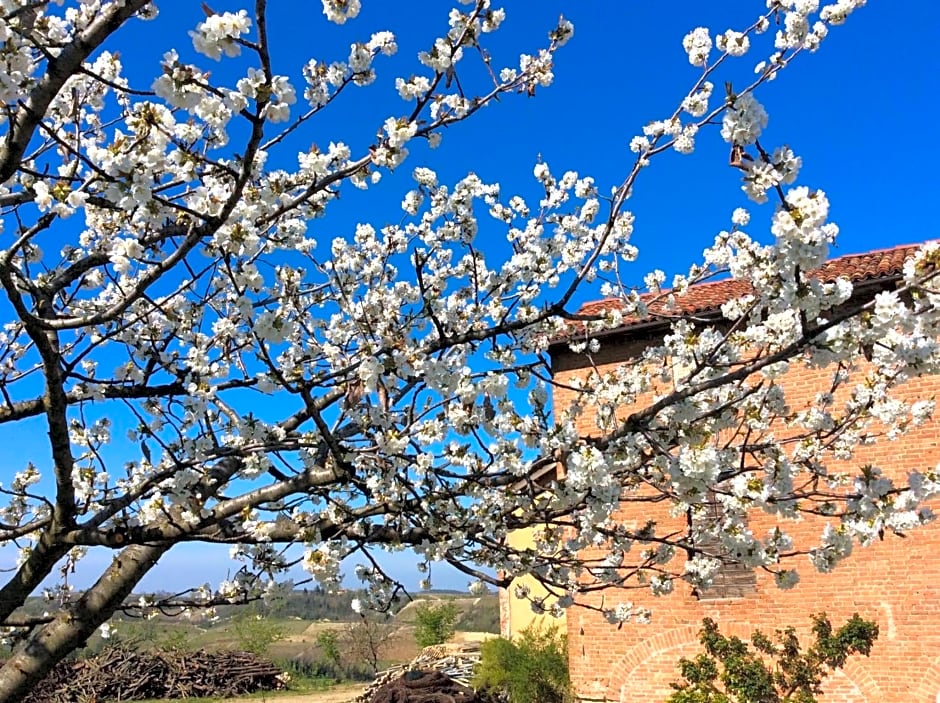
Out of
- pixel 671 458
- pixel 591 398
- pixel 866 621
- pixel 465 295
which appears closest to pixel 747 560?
pixel 671 458

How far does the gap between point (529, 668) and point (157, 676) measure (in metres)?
11.6

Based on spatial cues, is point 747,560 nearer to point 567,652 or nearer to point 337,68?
point 337,68

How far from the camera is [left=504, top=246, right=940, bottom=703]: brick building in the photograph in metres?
8.82

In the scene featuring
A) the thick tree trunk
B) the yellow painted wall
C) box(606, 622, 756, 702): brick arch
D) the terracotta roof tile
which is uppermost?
the terracotta roof tile

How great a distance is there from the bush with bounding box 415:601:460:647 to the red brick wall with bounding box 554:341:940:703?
1035 centimetres

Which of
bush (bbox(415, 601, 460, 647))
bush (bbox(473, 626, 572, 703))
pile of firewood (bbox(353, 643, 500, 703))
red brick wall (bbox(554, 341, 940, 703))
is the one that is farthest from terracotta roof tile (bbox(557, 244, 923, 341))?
bush (bbox(415, 601, 460, 647))

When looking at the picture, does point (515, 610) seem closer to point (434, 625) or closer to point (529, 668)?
point (529, 668)

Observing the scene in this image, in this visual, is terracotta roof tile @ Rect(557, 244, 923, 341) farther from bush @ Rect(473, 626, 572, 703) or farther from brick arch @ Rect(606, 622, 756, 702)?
bush @ Rect(473, 626, 572, 703)

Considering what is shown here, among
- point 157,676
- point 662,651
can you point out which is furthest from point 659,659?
point 157,676

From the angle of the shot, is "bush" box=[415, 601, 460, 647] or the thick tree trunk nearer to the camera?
the thick tree trunk

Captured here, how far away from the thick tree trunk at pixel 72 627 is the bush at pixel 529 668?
8273 mm

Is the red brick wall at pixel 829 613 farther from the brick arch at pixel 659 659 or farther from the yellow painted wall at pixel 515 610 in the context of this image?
the yellow painted wall at pixel 515 610

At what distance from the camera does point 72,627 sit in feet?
11.7

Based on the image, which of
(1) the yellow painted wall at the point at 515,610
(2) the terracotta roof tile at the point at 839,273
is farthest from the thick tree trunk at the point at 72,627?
(1) the yellow painted wall at the point at 515,610
